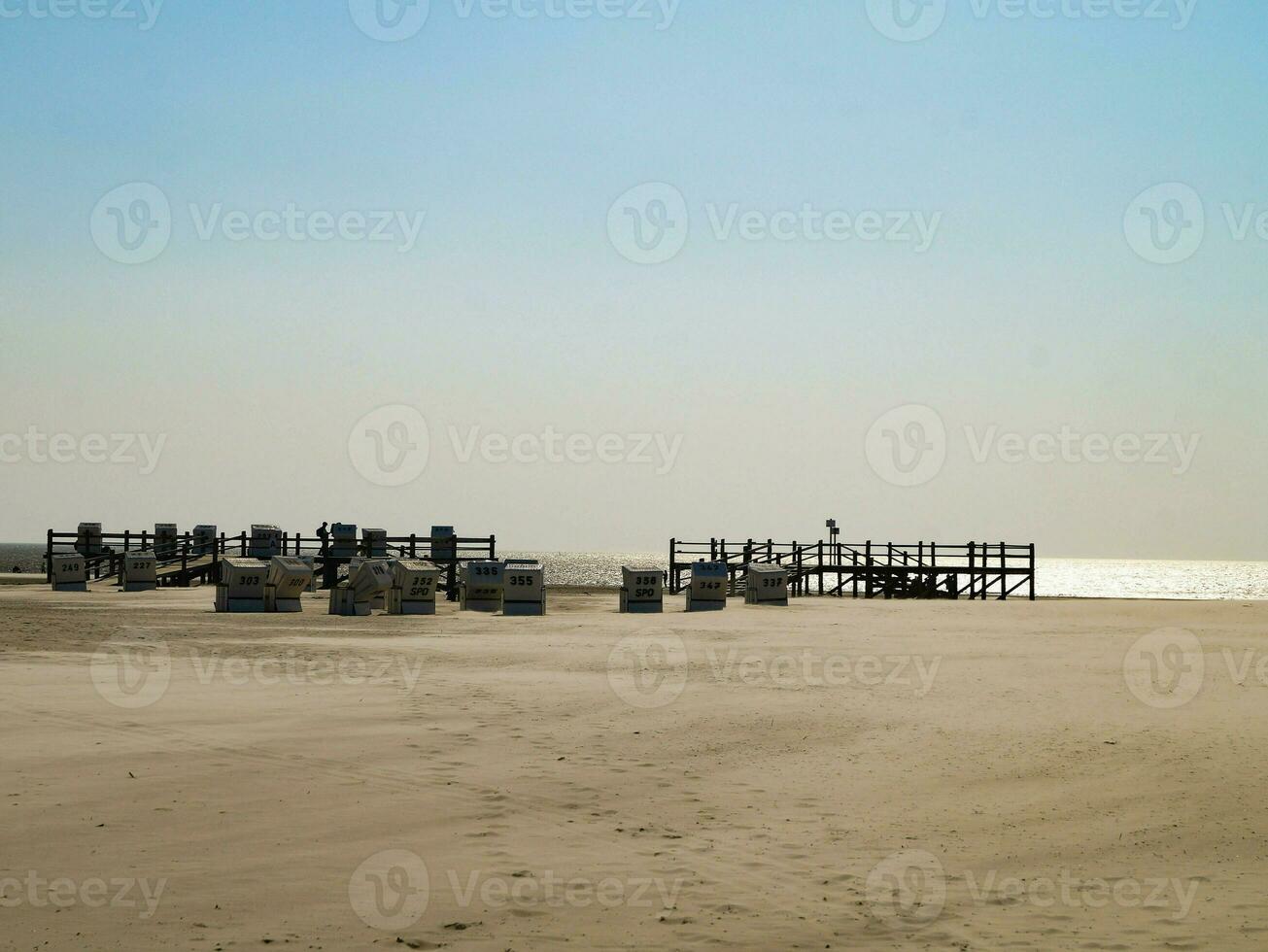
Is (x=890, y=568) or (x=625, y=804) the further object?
(x=890, y=568)

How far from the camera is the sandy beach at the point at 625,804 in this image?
6.96 m

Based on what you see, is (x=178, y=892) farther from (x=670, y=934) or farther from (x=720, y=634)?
(x=720, y=634)

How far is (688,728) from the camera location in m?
12.5

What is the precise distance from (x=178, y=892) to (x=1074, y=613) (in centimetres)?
2740

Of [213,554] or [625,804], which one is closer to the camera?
[625,804]

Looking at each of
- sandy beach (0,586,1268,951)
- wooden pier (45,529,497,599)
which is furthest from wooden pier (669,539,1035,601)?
sandy beach (0,586,1268,951)

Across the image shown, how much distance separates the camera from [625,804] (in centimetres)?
943

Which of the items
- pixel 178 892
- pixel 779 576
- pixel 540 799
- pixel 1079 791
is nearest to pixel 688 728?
pixel 540 799

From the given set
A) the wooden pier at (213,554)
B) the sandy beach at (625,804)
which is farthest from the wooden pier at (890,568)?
the sandy beach at (625,804)

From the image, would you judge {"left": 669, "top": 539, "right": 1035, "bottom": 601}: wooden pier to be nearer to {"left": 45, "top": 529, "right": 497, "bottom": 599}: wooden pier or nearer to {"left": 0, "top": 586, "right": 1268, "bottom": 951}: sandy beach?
{"left": 45, "top": 529, "right": 497, "bottom": 599}: wooden pier

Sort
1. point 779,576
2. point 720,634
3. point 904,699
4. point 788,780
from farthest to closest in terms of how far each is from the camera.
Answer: point 779,576
point 720,634
point 904,699
point 788,780

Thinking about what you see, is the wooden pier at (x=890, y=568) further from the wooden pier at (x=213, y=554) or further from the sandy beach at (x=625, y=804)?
the sandy beach at (x=625, y=804)

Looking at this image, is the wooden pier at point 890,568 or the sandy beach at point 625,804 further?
the wooden pier at point 890,568

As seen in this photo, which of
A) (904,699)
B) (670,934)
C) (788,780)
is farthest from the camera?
(904,699)
